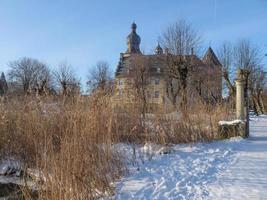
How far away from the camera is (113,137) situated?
321 inches

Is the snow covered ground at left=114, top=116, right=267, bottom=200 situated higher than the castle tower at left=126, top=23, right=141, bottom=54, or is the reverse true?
the castle tower at left=126, top=23, right=141, bottom=54

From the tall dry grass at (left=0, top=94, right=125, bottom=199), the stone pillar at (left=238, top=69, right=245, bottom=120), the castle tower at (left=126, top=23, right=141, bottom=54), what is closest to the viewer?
the tall dry grass at (left=0, top=94, right=125, bottom=199)

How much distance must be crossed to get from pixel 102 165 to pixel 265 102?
201ft

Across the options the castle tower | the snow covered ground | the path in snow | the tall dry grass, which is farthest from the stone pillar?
the castle tower

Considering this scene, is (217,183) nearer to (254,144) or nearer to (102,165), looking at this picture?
(102,165)

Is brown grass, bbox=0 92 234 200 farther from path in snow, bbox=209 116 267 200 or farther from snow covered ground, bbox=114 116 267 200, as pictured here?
path in snow, bbox=209 116 267 200

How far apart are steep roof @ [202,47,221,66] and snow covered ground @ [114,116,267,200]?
33520 millimetres

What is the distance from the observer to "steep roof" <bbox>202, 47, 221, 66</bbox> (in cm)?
4329

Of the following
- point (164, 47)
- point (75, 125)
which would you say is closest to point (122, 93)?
point (75, 125)

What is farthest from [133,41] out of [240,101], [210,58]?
[240,101]

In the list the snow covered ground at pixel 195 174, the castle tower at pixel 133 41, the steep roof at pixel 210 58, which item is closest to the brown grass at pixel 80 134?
the snow covered ground at pixel 195 174

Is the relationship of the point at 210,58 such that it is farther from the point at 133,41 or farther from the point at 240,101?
the point at 133,41

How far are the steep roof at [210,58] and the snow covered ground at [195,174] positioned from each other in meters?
33.5

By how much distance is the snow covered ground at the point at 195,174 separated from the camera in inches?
231
